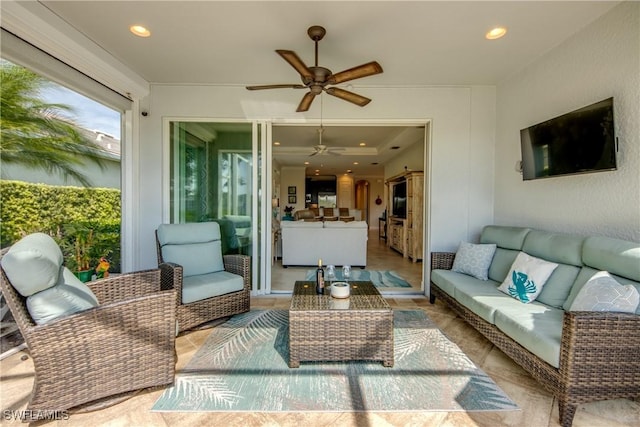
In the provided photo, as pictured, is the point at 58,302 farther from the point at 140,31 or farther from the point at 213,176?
the point at 213,176

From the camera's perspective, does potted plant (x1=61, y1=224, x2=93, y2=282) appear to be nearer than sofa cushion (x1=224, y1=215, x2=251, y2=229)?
Yes

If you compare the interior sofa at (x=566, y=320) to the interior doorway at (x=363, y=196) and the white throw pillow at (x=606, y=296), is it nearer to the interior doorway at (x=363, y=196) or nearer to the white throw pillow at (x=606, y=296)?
the white throw pillow at (x=606, y=296)

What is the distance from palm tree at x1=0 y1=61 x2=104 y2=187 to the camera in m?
2.20

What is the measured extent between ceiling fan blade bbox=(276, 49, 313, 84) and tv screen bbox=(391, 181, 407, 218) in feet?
15.7

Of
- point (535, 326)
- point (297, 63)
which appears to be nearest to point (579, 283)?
point (535, 326)

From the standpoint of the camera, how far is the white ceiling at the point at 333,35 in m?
2.29

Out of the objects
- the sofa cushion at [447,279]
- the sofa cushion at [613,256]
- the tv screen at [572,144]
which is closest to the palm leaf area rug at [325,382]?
the sofa cushion at [447,279]

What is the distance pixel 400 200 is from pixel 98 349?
253 inches

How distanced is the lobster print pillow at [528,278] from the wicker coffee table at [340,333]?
1.18m

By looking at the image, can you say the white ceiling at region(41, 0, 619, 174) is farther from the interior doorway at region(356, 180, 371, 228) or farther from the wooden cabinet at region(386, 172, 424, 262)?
the interior doorway at region(356, 180, 371, 228)

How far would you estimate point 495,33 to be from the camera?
2.62m

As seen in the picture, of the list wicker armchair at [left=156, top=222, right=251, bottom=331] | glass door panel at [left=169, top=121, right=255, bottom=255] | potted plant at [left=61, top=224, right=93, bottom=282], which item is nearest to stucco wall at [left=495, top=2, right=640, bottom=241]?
wicker armchair at [left=156, top=222, right=251, bottom=331]

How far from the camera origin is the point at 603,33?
239cm

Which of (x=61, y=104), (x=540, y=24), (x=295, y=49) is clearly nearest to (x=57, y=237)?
(x=61, y=104)
